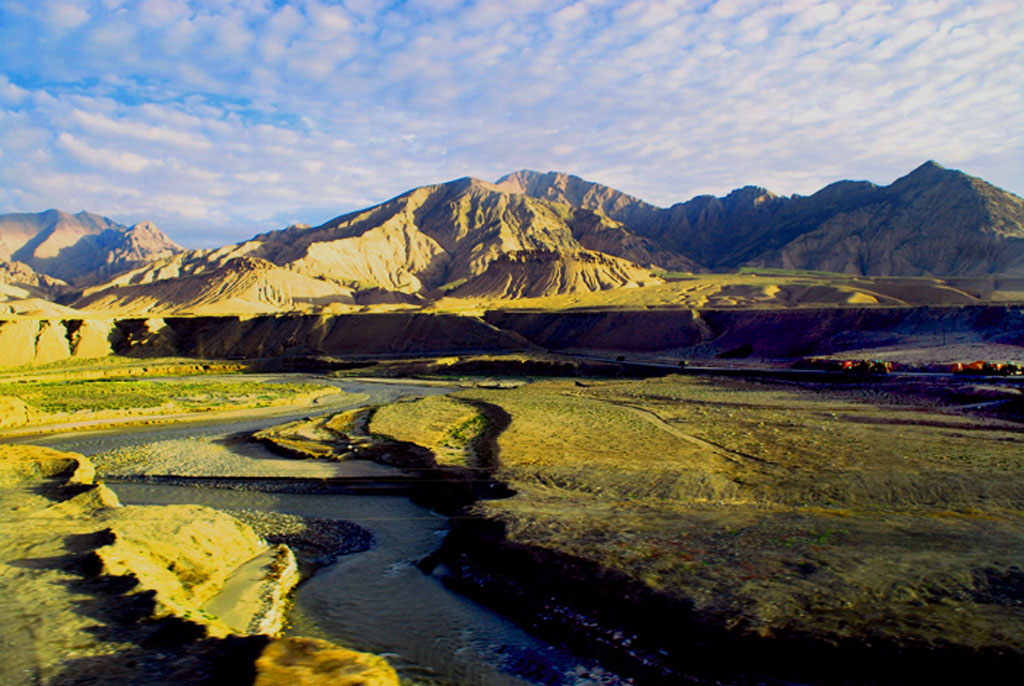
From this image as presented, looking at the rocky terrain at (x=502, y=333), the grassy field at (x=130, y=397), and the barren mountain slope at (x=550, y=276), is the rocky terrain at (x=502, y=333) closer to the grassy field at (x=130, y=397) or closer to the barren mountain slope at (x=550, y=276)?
the grassy field at (x=130, y=397)

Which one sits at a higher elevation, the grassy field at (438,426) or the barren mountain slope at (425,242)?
the barren mountain slope at (425,242)

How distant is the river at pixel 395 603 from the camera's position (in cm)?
760

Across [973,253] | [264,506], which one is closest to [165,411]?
[264,506]

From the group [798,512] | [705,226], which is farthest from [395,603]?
[705,226]

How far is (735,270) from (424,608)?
13764 cm

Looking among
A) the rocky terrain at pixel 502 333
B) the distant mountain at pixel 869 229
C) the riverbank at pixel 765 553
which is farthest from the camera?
the distant mountain at pixel 869 229

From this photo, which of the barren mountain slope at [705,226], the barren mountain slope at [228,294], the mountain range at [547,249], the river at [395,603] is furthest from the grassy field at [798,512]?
the barren mountain slope at [705,226]

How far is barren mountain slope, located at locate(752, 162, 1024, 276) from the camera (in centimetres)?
10394

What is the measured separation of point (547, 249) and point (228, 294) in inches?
2612

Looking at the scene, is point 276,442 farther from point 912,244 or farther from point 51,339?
point 912,244

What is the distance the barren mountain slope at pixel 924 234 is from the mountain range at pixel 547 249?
30cm

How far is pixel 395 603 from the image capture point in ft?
31.3

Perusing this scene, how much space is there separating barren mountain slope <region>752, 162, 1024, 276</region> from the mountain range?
295mm

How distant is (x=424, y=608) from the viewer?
9336mm
